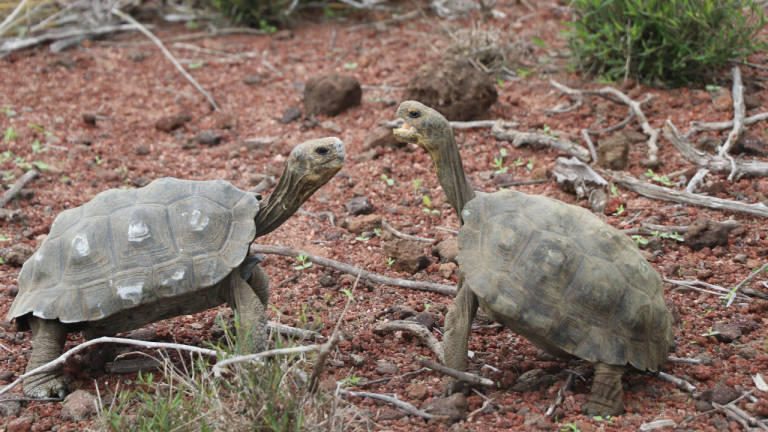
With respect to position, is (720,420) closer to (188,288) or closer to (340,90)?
(188,288)

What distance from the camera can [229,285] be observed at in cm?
345

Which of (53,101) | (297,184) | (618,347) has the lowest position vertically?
(53,101)

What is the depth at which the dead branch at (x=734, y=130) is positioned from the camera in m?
4.90

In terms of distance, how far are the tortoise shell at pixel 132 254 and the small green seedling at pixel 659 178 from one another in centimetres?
299

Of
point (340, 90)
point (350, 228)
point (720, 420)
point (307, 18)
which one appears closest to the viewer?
point (720, 420)

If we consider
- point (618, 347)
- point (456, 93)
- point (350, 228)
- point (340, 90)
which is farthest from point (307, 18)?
point (618, 347)

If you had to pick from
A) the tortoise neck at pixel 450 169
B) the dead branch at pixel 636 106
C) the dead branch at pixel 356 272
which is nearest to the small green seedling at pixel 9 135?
the dead branch at pixel 356 272

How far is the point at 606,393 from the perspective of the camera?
2986 millimetres

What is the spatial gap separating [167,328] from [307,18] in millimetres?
5709

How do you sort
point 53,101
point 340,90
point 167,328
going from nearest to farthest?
1. point 167,328
2. point 340,90
3. point 53,101

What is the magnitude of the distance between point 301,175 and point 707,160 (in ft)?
10.2

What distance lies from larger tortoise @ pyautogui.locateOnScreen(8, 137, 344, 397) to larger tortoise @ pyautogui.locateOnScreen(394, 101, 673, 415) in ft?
2.73

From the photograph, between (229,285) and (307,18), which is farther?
(307,18)

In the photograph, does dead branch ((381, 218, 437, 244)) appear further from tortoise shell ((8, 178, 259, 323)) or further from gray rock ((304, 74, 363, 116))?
gray rock ((304, 74, 363, 116))
